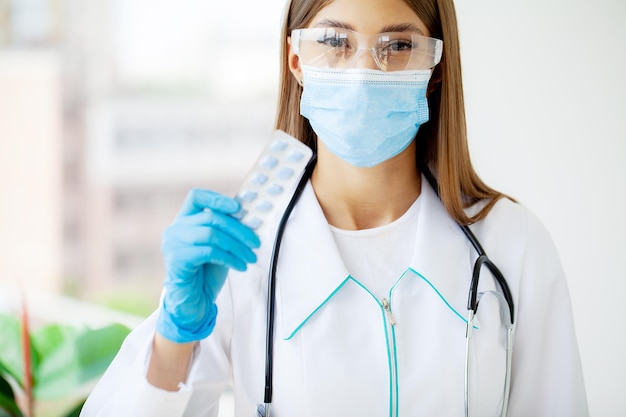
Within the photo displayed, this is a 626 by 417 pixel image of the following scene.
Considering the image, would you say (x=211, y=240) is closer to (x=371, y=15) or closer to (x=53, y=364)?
(x=371, y=15)

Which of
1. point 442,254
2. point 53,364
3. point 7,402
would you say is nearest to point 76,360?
point 53,364

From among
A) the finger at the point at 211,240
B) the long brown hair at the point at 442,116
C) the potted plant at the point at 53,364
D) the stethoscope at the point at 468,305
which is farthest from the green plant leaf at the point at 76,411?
the long brown hair at the point at 442,116

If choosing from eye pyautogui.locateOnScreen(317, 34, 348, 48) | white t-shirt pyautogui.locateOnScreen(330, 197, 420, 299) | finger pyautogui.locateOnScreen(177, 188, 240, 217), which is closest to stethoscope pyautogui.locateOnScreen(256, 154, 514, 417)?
white t-shirt pyautogui.locateOnScreen(330, 197, 420, 299)

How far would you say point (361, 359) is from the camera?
3.94ft

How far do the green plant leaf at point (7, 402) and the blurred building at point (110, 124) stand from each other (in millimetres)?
1158

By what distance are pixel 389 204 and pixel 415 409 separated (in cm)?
45

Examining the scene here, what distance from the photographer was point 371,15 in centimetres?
122

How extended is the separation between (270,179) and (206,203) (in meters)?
0.13

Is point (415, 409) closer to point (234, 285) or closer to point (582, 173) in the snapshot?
point (234, 285)

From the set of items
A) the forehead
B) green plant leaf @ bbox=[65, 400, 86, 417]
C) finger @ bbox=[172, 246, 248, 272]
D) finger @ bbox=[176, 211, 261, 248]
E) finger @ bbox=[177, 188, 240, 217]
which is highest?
Result: the forehead

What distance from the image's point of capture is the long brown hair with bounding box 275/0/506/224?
1.30 metres

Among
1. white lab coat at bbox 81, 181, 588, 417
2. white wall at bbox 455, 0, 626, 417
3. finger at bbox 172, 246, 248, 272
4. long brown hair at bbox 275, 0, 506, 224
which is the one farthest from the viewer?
white wall at bbox 455, 0, 626, 417

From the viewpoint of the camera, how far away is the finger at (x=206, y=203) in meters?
1.06

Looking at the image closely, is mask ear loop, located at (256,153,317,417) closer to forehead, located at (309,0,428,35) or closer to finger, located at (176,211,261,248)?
finger, located at (176,211,261,248)
